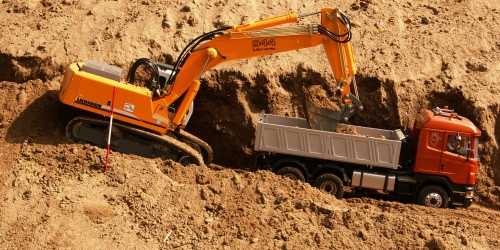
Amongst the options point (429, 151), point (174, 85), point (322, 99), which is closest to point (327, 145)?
point (322, 99)

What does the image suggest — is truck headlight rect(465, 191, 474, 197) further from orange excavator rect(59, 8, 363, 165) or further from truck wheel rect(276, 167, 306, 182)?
truck wheel rect(276, 167, 306, 182)

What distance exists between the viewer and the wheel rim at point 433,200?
14.9m

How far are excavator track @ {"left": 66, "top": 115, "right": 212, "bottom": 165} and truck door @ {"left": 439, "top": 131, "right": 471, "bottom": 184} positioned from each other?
488 centimetres

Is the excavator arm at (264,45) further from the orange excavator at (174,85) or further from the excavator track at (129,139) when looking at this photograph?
the excavator track at (129,139)

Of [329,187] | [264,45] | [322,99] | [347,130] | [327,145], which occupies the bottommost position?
[329,187]

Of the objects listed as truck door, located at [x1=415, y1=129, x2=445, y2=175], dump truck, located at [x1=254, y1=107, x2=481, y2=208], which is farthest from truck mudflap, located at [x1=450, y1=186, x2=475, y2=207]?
truck door, located at [x1=415, y1=129, x2=445, y2=175]

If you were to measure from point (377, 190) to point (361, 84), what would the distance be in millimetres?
2451

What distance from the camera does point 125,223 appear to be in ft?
39.7

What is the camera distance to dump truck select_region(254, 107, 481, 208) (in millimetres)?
14602

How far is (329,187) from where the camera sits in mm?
14859

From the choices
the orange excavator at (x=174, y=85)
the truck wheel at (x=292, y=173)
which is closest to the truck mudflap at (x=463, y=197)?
the orange excavator at (x=174, y=85)

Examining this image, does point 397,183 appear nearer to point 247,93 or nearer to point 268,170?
point 268,170

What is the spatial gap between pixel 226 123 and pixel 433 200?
474cm

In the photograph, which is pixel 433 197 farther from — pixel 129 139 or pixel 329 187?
pixel 129 139
